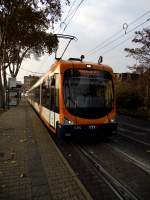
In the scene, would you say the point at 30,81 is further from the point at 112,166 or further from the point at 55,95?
the point at 112,166

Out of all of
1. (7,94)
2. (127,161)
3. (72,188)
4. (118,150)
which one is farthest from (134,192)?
(7,94)

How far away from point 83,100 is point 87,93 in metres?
0.32

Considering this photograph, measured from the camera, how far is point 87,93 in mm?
13062

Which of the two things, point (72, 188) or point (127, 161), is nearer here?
point (72, 188)

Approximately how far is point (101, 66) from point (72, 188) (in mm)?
7420

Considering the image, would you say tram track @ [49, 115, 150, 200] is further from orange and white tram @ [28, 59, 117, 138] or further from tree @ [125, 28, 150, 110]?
tree @ [125, 28, 150, 110]

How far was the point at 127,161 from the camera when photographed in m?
9.82

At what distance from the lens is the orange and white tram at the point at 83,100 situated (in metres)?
12.6

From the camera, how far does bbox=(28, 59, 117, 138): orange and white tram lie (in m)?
12.6

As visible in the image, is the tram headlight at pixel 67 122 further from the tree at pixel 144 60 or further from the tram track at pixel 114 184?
the tree at pixel 144 60

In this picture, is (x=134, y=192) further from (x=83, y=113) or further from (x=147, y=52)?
(x=147, y=52)

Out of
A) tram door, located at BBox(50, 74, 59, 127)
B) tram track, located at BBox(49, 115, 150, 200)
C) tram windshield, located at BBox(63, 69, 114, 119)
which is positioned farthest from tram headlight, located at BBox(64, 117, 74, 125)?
tram track, located at BBox(49, 115, 150, 200)

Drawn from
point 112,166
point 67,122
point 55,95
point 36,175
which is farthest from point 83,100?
point 36,175

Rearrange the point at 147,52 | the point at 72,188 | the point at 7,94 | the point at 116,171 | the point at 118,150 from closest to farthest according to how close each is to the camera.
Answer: the point at 72,188 → the point at 116,171 → the point at 118,150 → the point at 147,52 → the point at 7,94
